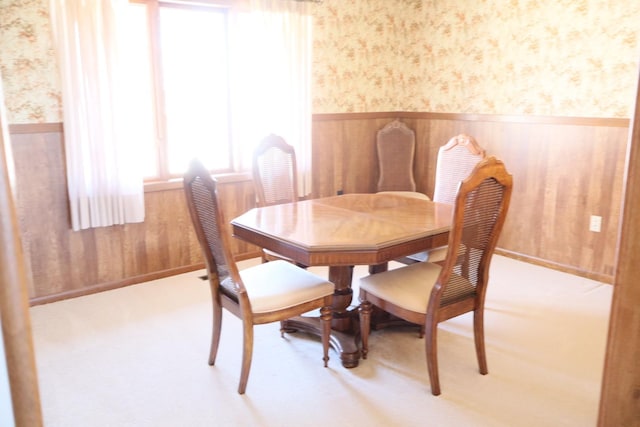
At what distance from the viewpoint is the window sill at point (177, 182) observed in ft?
12.3

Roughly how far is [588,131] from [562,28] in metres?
0.80

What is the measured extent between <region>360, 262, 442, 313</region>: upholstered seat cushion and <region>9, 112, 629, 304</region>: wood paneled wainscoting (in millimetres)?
1833

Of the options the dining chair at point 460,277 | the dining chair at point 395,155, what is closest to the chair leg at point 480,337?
the dining chair at point 460,277

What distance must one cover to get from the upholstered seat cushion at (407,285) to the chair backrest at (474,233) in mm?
88

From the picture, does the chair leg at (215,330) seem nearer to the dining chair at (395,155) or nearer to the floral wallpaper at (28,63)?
the floral wallpaper at (28,63)

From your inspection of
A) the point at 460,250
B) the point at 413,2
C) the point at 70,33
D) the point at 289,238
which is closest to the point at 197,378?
the point at 289,238

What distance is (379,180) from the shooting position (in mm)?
5066

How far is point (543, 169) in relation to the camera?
4.04 meters

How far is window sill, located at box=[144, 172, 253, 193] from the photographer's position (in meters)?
3.74

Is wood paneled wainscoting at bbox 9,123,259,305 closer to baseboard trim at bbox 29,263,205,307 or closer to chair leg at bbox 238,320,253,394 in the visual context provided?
baseboard trim at bbox 29,263,205,307

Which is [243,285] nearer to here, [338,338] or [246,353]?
[246,353]

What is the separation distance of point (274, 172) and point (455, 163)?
4.17ft

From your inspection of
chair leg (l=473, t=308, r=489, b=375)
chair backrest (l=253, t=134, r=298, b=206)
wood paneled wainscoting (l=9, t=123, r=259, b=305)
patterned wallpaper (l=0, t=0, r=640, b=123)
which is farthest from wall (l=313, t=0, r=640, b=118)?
chair leg (l=473, t=308, r=489, b=375)

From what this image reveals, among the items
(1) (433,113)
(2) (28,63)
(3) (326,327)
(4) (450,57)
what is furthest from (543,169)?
(2) (28,63)
